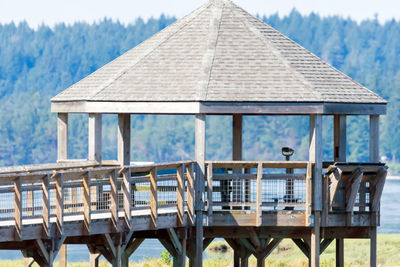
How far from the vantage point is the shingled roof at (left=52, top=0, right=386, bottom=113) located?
1878 cm

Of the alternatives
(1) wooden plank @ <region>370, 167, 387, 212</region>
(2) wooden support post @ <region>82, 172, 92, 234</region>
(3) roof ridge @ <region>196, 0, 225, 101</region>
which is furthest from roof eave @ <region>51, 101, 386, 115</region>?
(2) wooden support post @ <region>82, 172, 92, 234</region>

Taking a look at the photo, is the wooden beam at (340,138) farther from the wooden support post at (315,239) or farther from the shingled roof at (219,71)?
the wooden support post at (315,239)

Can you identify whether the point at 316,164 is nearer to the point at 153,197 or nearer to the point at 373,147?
the point at 373,147

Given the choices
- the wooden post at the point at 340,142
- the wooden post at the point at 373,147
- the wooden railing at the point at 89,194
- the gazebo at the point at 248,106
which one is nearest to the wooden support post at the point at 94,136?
the gazebo at the point at 248,106

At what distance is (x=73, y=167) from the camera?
1855 centimetres

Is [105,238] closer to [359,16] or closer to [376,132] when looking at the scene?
[376,132]

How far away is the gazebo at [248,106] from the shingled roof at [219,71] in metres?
0.02

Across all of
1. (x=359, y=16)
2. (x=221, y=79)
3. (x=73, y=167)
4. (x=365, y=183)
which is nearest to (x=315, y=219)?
(x=365, y=183)

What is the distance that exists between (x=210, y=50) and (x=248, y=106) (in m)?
1.97

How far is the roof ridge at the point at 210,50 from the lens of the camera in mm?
18689

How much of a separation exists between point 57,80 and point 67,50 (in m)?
7.95

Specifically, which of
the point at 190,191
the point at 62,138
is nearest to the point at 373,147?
the point at 190,191

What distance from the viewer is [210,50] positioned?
786 inches

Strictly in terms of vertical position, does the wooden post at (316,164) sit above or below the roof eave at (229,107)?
below
